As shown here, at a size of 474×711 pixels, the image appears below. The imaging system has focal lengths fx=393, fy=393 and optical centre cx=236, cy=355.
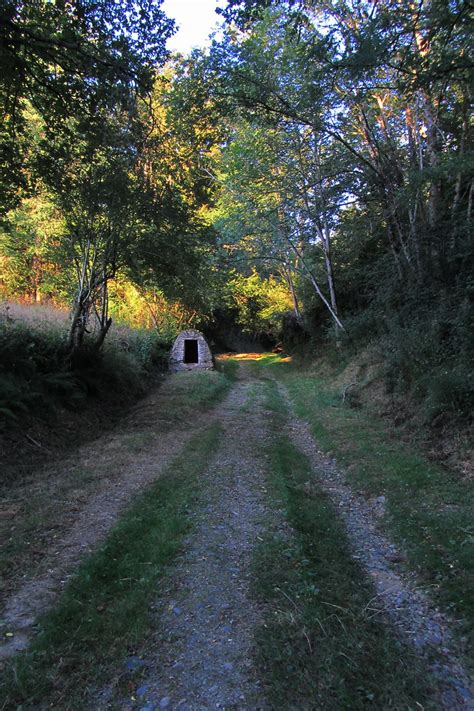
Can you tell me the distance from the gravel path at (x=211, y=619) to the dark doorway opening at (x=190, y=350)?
16.3 meters

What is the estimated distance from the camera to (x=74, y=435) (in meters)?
8.84

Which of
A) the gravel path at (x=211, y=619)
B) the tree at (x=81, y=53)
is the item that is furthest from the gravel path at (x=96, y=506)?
the tree at (x=81, y=53)

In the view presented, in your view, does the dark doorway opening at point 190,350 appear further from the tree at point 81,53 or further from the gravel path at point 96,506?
the tree at point 81,53

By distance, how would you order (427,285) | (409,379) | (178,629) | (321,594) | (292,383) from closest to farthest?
1. (178,629)
2. (321,594)
3. (409,379)
4. (427,285)
5. (292,383)

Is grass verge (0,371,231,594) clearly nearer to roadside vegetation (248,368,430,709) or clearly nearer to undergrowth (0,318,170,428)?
undergrowth (0,318,170,428)

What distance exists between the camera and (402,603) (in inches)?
137

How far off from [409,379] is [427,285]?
129 inches

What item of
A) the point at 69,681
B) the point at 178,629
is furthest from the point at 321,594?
the point at 69,681

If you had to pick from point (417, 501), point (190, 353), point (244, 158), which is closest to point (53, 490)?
point (417, 501)

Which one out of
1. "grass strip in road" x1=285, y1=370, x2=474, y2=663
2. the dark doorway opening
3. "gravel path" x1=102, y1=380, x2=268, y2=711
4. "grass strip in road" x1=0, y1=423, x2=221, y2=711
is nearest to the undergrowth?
"grass strip in road" x1=0, y1=423, x2=221, y2=711

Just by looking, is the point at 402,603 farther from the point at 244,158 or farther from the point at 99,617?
the point at 244,158

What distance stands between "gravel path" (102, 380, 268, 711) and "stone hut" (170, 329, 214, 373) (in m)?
15.1

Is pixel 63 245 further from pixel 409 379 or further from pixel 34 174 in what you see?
pixel 409 379

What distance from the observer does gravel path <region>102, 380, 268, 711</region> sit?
2510 mm
